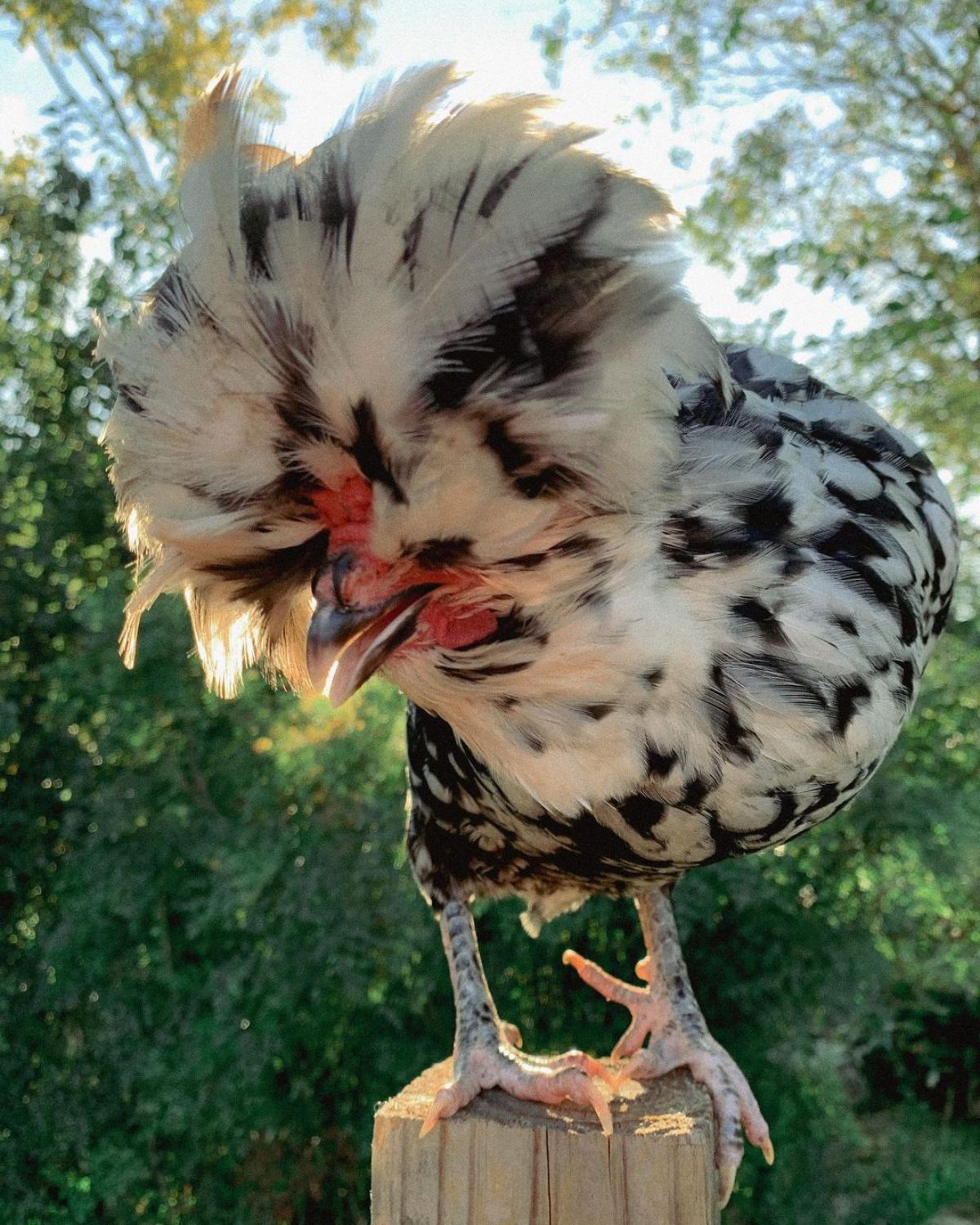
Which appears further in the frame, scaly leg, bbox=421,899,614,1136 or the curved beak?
scaly leg, bbox=421,899,614,1136

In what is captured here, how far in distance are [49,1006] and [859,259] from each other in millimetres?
5040

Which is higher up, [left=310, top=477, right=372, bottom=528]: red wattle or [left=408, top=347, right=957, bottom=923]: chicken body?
[left=310, top=477, right=372, bottom=528]: red wattle

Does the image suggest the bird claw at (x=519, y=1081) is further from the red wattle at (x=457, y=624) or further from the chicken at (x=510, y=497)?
the red wattle at (x=457, y=624)

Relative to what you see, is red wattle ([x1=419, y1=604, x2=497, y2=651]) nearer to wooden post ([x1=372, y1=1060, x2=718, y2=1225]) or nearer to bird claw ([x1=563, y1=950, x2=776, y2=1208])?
wooden post ([x1=372, y1=1060, x2=718, y2=1225])

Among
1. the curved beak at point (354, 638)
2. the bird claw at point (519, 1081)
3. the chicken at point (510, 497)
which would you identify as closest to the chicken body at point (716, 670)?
the chicken at point (510, 497)

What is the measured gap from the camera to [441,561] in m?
1.01

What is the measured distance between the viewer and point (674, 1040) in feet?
5.43

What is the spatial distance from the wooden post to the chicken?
0.09 meters

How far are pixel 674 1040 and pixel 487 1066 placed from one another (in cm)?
38

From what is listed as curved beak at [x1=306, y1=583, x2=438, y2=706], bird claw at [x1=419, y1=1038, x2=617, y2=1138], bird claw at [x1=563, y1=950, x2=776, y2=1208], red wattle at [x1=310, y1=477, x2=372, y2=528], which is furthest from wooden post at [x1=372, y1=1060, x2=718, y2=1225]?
red wattle at [x1=310, y1=477, x2=372, y2=528]

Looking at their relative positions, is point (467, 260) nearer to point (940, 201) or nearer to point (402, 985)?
point (402, 985)

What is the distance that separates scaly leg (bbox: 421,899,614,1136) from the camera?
133 cm

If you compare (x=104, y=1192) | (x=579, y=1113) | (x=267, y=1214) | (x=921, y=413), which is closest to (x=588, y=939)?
(x=267, y=1214)

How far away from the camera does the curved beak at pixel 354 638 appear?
1027mm
